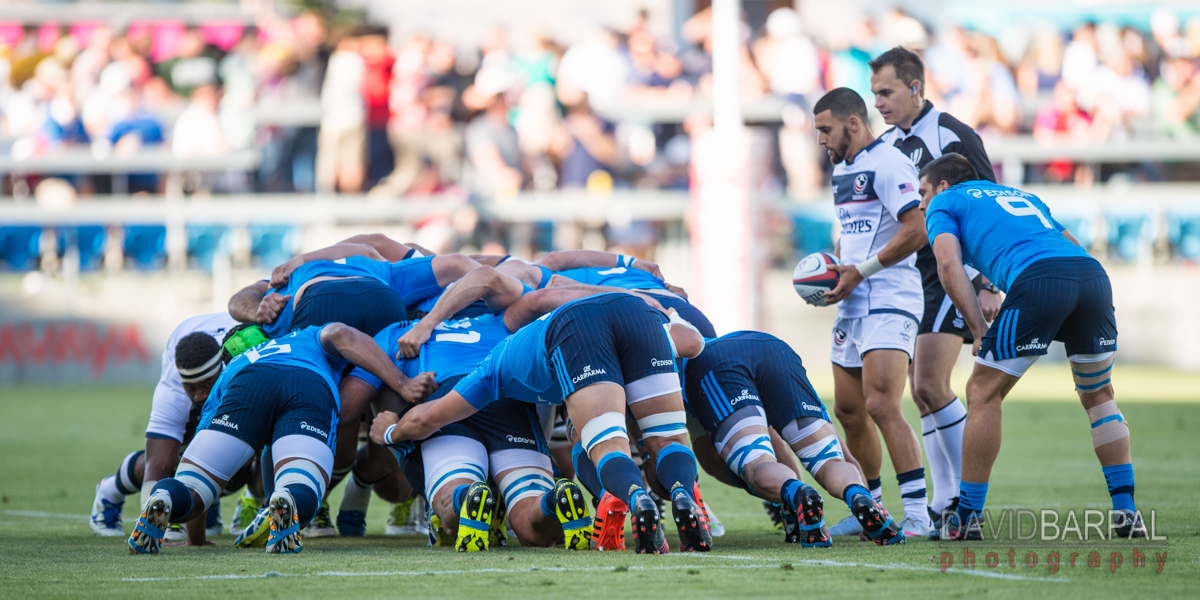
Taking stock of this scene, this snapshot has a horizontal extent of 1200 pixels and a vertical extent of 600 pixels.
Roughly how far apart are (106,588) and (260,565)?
2.19 feet

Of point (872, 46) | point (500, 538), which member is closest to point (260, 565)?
point (500, 538)

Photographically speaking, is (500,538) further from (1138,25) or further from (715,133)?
(1138,25)

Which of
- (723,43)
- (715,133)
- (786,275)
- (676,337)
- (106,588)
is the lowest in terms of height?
(106,588)

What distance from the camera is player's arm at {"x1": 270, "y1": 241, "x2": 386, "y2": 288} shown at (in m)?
7.09

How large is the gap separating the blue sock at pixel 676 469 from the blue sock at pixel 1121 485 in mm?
1838

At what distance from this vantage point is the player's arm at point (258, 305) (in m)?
6.71

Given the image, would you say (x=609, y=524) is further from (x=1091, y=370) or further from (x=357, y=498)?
(x=1091, y=370)

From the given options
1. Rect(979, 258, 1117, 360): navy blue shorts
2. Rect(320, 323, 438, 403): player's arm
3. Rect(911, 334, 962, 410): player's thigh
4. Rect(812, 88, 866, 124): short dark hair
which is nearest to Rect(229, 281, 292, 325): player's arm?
Rect(320, 323, 438, 403): player's arm

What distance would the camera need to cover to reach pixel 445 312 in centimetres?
625

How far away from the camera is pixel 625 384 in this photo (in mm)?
5672

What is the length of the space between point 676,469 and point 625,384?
454 mm

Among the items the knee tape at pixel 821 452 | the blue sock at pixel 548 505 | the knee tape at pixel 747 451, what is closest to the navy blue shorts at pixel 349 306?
the blue sock at pixel 548 505

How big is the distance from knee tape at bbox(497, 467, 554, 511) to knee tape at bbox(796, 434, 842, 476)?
3.73 feet

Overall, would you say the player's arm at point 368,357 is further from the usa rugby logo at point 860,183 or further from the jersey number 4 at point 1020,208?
the jersey number 4 at point 1020,208
